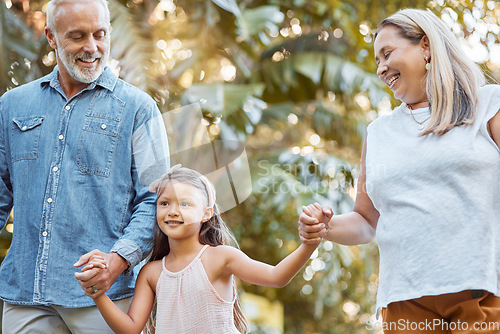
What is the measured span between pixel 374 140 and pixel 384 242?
0.34m

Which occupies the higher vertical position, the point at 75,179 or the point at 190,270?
the point at 75,179

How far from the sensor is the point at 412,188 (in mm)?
1870

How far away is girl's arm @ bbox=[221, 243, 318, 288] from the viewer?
1967mm

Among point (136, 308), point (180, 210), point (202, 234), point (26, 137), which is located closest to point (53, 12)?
point (26, 137)

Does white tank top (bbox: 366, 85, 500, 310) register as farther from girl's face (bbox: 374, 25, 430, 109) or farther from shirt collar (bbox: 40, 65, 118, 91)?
shirt collar (bbox: 40, 65, 118, 91)

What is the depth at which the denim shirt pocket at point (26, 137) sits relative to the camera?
2.22 meters

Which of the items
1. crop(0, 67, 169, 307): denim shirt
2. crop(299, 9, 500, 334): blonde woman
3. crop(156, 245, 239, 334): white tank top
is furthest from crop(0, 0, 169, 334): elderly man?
crop(299, 9, 500, 334): blonde woman

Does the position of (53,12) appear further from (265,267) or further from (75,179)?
(265,267)

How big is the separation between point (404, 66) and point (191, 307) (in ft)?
3.40

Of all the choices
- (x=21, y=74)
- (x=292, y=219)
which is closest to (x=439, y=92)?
(x=21, y=74)

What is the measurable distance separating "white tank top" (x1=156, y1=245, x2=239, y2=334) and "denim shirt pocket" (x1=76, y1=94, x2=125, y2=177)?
0.46 meters

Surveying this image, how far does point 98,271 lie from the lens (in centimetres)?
195

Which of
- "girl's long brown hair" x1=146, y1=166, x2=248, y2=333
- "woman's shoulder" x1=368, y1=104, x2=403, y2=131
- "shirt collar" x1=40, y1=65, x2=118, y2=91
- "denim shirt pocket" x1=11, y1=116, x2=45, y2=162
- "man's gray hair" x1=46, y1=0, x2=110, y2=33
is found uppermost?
"man's gray hair" x1=46, y1=0, x2=110, y2=33

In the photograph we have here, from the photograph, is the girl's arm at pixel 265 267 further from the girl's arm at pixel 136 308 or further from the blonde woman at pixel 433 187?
the girl's arm at pixel 136 308
